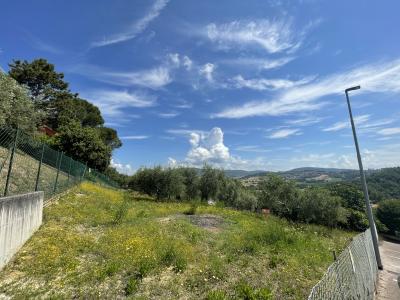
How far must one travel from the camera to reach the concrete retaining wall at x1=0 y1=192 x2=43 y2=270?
6195 mm

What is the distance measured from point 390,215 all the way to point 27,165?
85574 millimetres

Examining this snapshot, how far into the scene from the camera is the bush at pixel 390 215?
69.5 metres

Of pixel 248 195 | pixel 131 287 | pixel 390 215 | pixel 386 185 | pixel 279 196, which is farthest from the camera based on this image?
pixel 386 185

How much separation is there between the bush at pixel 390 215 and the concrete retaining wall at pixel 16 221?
82953mm

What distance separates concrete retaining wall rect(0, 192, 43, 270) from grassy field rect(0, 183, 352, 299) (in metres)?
0.28

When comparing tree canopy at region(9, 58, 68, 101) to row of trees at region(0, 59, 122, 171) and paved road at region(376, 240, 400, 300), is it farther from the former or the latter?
paved road at region(376, 240, 400, 300)

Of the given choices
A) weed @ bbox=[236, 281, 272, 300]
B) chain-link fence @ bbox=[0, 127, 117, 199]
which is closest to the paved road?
weed @ bbox=[236, 281, 272, 300]

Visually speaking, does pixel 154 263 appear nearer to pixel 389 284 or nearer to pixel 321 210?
pixel 389 284

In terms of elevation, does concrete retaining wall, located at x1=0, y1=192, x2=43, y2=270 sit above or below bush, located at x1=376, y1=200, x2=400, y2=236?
above

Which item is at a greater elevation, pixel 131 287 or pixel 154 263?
pixel 154 263

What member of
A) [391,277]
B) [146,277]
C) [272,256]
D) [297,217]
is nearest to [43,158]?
[146,277]

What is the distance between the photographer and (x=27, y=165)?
1031 centimetres

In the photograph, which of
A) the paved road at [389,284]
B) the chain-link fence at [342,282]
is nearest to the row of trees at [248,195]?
the paved road at [389,284]

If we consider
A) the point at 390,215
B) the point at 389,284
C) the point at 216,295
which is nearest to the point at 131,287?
the point at 216,295
